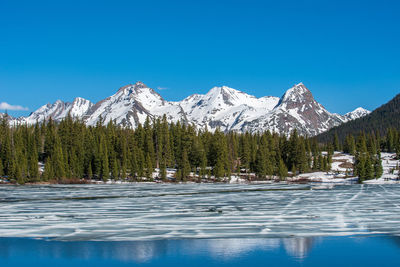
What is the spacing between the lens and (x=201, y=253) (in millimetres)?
18094

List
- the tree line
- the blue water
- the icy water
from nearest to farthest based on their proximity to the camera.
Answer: the blue water → the icy water → the tree line

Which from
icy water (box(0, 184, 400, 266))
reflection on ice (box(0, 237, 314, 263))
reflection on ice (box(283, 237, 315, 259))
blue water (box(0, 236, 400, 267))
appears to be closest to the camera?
blue water (box(0, 236, 400, 267))

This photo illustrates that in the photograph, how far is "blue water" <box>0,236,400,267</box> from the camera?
1691 centimetres

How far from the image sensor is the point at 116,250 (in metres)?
18.8

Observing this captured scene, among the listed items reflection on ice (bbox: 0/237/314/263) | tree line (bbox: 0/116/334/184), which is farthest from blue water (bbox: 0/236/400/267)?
tree line (bbox: 0/116/334/184)

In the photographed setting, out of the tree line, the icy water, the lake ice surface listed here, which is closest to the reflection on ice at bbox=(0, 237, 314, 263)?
the icy water

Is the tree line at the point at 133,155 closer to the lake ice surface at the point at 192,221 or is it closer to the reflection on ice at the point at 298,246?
the lake ice surface at the point at 192,221

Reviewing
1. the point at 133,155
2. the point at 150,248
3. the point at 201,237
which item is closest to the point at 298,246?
the point at 201,237

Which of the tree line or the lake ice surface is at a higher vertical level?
the tree line

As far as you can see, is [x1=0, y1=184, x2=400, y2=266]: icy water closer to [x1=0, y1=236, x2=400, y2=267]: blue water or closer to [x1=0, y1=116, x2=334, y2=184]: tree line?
[x1=0, y1=236, x2=400, y2=267]: blue water

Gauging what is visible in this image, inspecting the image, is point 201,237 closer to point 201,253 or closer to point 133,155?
point 201,253

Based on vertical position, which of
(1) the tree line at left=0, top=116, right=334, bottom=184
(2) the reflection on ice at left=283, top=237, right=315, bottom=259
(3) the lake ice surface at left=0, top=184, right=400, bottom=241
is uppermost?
(1) the tree line at left=0, top=116, right=334, bottom=184

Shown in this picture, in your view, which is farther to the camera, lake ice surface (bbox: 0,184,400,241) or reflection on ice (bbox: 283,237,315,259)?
lake ice surface (bbox: 0,184,400,241)

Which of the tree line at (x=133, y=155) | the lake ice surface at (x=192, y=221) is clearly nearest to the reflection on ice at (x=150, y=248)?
the lake ice surface at (x=192, y=221)
